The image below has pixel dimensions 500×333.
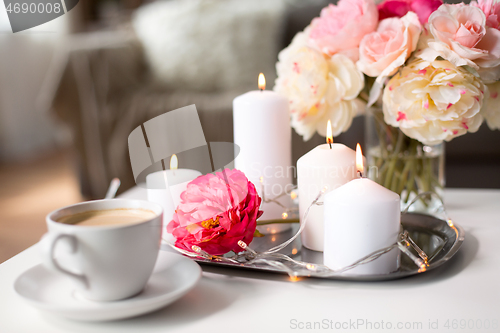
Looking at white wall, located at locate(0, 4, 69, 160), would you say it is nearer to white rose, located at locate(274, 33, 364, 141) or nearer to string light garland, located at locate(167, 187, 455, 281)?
A: white rose, located at locate(274, 33, 364, 141)

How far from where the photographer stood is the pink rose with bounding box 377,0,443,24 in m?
0.69

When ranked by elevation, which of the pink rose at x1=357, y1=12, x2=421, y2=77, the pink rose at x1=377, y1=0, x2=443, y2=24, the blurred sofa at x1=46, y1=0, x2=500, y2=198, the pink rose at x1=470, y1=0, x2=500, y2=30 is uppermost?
the pink rose at x1=377, y1=0, x2=443, y2=24

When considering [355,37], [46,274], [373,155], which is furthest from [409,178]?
[46,274]

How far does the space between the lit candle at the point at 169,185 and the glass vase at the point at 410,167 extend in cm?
37

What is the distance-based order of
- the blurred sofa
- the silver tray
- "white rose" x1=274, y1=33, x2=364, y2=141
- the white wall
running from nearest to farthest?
1. the silver tray
2. "white rose" x1=274, y1=33, x2=364, y2=141
3. the blurred sofa
4. the white wall

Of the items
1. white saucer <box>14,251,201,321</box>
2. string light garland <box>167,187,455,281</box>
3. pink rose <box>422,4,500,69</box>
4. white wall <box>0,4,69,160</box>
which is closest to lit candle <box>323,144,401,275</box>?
string light garland <box>167,187,455,281</box>

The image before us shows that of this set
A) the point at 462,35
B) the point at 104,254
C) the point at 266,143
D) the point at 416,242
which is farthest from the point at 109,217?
the point at 462,35

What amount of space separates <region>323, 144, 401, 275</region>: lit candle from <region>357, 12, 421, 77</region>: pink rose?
0.25 metres

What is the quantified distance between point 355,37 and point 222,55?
4.55ft

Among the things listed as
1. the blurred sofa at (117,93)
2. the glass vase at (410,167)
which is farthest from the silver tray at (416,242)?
the blurred sofa at (117,93)

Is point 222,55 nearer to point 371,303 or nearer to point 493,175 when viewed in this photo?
point 493,175

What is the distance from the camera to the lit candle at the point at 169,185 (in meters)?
0.61

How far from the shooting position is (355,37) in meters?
0.70

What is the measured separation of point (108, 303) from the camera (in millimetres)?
404
